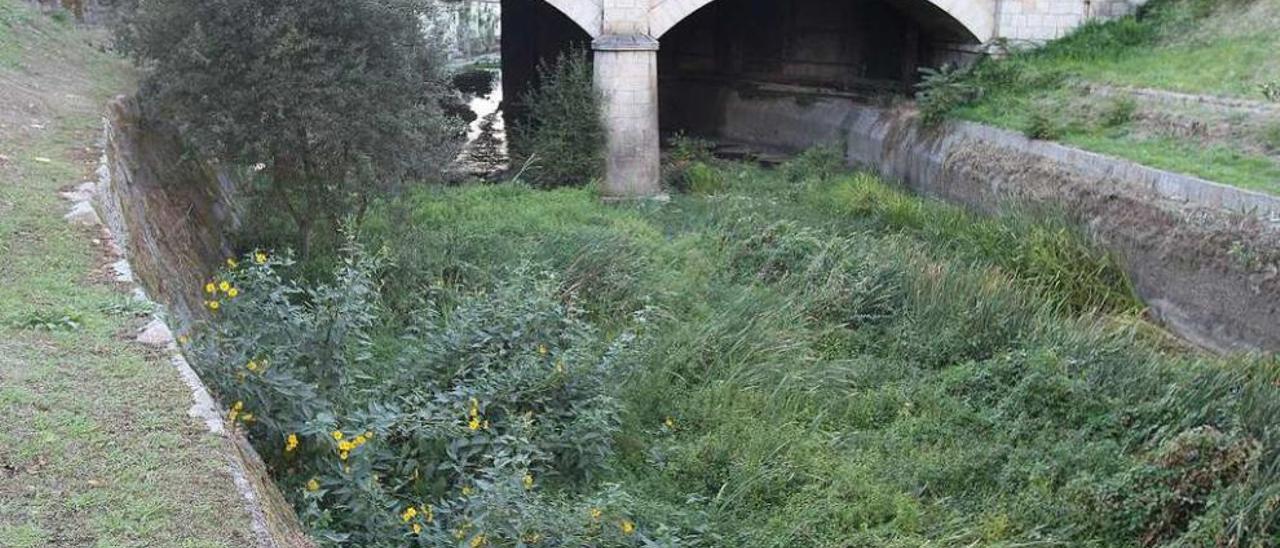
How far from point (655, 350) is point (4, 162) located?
15.2 ft

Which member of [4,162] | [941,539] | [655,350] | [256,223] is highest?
[4,162]

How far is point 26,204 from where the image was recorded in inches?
264

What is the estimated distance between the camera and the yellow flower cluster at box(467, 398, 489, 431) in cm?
571

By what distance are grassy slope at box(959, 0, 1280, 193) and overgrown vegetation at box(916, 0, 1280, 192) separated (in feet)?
0.05

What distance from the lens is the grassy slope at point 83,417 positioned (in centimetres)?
369

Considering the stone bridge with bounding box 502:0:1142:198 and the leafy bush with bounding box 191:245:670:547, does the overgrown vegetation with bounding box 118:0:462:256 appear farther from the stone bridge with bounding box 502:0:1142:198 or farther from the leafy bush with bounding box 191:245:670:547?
the stone bridge with bounding box 502:0:1142:198

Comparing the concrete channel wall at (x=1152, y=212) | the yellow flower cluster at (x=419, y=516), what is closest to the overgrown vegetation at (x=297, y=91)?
the yellow flower cluster at (x=419, y=516)

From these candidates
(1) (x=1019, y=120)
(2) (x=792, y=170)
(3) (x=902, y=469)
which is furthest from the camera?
(2) (x=792, y=170)

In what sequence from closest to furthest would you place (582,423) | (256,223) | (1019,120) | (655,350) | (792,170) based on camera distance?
(582,423)
(655,350)
(256,223)
(1019,120)
(792,170)

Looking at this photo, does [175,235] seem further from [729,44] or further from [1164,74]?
[729,44]

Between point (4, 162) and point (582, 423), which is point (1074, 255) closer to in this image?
point (582, 423)

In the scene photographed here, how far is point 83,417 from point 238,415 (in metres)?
0.85

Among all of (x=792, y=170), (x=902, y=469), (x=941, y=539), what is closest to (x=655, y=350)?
(x=902, y=469)

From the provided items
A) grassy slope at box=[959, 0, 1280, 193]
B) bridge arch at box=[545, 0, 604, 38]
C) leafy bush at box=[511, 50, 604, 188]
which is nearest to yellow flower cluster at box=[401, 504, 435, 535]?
grassy slope at box=[959, 0, 1280, 193]
